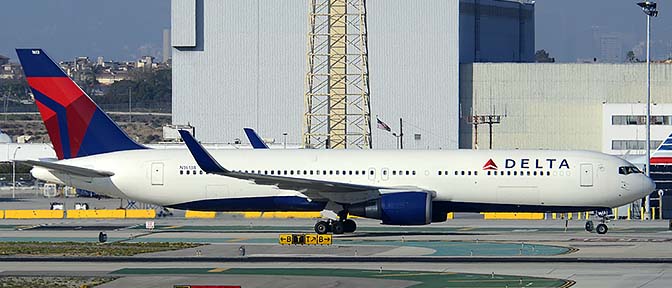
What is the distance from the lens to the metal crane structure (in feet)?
366

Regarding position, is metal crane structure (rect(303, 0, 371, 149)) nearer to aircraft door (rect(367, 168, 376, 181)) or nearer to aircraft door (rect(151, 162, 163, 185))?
aircraft door (rect(151, 162, 163, 185))

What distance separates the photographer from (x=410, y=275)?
125ft

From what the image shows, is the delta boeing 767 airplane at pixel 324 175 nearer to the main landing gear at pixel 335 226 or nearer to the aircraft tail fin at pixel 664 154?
the main landing gear at pixel 335 226

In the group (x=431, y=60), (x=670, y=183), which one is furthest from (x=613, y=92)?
(x=670, y=183)

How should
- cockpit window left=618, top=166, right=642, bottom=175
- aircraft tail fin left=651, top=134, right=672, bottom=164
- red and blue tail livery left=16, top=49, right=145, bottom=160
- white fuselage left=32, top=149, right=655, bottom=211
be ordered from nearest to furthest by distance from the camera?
white fuselage left=32, top=149, right=655, bottom=211 < cockpit window left=618, top=166, right=642, bottom=175 < red and blue tail livery left=16, top=49, right=145, bottom=160 < aircraft tail fin left=651, top=134, right=672, bottom=164

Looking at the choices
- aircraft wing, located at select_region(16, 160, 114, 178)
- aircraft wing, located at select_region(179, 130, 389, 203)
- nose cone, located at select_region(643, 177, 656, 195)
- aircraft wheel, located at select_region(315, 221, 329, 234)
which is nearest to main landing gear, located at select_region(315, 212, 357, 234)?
aircraft wheel, located at select_region(315, 221, 329, 234)

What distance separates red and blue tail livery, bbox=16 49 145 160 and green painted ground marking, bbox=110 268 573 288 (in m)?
17.0

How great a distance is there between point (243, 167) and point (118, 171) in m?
5.53

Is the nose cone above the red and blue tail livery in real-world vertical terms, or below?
below

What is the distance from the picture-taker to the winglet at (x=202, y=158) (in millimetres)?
51656

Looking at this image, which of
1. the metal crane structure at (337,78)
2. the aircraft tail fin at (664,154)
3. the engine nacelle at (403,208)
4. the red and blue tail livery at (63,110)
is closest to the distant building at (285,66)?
the metal crane structure at (337,78)

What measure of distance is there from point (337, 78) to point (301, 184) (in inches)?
2392

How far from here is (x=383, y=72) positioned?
4643 inches

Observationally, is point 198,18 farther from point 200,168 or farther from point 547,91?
point 200,168
